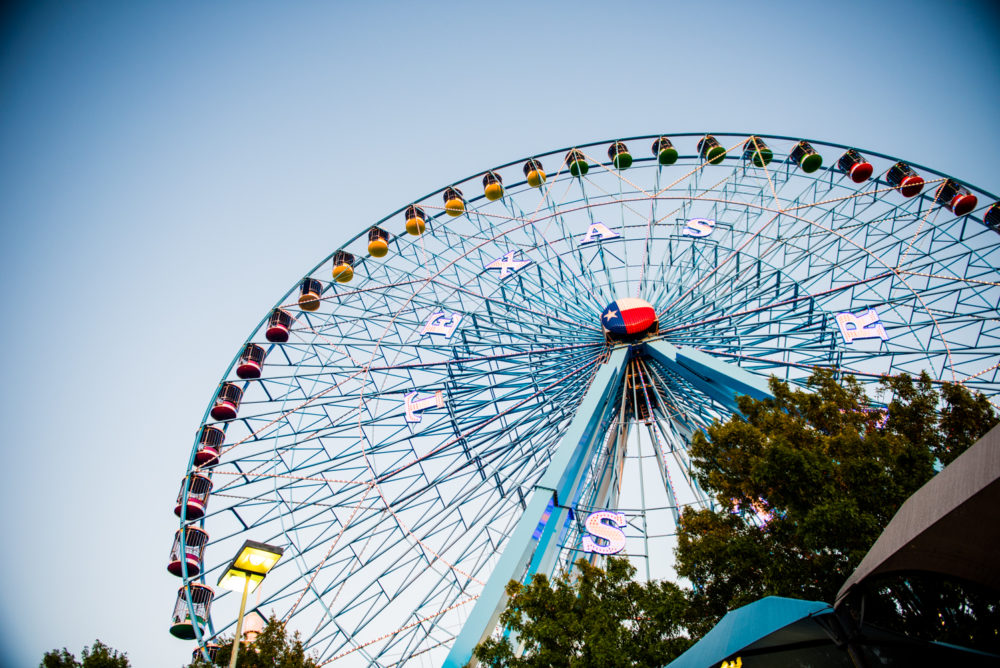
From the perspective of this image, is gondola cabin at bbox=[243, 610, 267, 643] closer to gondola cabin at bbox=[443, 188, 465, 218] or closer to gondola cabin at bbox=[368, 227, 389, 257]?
gondola cabin at bbox=[368, 227, 389, 257]

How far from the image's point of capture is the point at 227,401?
678 inches

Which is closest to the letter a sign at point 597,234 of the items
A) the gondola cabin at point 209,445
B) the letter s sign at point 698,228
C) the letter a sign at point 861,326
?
the letter s sign at point 698,228

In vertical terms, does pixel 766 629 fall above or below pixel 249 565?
below

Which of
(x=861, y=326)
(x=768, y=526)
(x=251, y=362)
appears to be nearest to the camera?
(x=768, y=526)

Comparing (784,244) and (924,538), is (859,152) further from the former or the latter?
(924,538)

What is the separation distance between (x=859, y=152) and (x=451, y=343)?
42.2 ft

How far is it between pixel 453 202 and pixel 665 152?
272 inches

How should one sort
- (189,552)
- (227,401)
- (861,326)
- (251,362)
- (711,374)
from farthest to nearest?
1. (251,362)
2. (227,401)
3. (189,552)
4. (861,326)
5. (711,374)

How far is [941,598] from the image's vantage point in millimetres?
6531

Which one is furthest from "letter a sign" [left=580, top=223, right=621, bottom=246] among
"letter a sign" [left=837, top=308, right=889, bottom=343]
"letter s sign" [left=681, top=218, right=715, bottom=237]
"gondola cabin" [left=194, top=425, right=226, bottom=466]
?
"gondola cabin" [left=194, top=425, right=226, bottom=466]

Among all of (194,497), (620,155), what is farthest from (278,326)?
(620,155)

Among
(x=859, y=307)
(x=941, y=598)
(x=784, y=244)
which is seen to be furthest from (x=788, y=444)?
(x=784, y=244)

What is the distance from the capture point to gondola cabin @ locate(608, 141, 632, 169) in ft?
63.1

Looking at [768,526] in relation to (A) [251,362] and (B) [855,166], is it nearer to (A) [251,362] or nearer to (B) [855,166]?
(B) [855,166]
